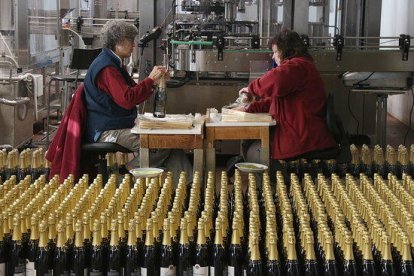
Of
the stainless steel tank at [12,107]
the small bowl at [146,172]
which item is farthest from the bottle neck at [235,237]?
the stainless steel tank at [12,107]

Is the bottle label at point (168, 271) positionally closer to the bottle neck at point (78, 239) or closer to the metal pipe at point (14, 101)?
the bottle neck at point (78, 239)

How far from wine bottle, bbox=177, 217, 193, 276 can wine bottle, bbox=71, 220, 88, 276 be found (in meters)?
0.29

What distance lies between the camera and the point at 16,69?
24.4 ft

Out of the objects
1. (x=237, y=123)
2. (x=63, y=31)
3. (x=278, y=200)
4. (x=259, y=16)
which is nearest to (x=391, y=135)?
(x=259, y=16)

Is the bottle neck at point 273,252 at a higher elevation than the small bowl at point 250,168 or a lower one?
higher

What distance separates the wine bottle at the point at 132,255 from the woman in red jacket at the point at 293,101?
244 cm

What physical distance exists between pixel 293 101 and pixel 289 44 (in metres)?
0.38

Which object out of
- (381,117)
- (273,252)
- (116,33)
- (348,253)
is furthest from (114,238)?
(381,117)

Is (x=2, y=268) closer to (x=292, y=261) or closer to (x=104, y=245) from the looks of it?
(x=104, y=245)

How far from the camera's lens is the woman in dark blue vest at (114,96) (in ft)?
15.3

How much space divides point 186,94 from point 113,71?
2.26m

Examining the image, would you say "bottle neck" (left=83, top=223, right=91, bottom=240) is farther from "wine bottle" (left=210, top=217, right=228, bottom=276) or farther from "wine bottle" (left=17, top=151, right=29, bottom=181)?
"wine bottle" (left=17, top=151, right=29, bottom=181)

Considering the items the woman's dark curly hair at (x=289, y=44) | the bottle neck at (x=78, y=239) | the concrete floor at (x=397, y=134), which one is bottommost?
the concrete floor at (x=397, y=134)

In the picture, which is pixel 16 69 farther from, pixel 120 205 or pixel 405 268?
pixel 405 268
